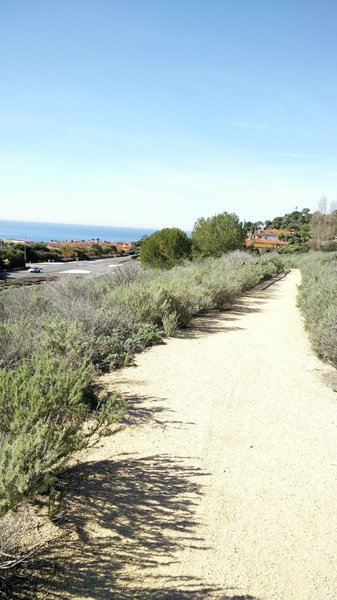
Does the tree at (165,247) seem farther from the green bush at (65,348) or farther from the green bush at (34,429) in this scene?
the green bush at (34,429)

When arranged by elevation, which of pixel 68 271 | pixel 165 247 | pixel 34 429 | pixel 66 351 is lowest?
pixel 68 271

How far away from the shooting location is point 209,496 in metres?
3.69

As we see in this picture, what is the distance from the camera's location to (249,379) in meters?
6.92

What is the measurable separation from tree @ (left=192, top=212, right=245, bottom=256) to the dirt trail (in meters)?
28.4

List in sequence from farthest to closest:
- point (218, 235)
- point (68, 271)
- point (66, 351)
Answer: point (68, 271), point (218, 235), point (66, 351)

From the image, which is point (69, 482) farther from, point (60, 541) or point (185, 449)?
point (185, 449)

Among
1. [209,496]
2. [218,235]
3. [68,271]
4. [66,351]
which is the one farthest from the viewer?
[68,271]

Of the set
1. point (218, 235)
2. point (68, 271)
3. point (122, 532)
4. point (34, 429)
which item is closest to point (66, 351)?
point (34, 429)

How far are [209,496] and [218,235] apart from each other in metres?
32.2

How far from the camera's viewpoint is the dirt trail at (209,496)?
9.18 feet

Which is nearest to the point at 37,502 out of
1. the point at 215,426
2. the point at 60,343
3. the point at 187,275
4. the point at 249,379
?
the point at 215,426

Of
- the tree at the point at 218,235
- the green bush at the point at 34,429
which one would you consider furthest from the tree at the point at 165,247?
the green bush at the point at 34,429

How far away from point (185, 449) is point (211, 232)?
31502mm

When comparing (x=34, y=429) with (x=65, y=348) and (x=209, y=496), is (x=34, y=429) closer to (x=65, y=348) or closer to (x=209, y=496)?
(x=209, y=496)
